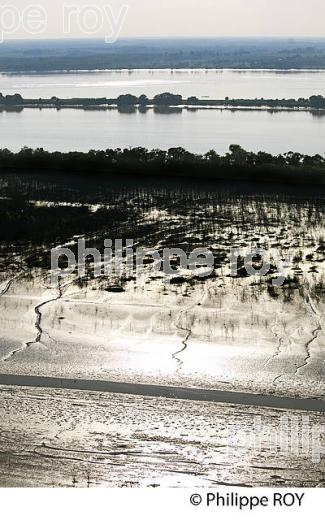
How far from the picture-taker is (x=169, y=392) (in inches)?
206

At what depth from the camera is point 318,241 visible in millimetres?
8836

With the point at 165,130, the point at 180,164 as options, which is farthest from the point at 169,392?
the point at 165,130

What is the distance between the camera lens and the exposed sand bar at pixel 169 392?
16.5 feet

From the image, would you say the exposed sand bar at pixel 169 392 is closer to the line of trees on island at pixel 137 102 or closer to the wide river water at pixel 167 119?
the wide river water at pixel 167 119

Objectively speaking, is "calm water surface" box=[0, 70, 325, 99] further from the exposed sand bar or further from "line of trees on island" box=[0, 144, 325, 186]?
the exposed sand bar

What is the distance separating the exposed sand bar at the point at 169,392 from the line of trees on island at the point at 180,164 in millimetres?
6582

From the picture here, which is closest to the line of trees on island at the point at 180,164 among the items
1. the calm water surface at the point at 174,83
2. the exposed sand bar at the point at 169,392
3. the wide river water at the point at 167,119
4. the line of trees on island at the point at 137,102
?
the wide river water at the point at 167,119

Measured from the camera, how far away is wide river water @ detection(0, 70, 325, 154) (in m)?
19.2

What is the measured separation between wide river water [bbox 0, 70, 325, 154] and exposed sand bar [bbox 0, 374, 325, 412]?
12.0 meters

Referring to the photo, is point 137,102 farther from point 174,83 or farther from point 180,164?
point 180,164

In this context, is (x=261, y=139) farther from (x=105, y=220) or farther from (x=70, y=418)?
(x=70, y=418)

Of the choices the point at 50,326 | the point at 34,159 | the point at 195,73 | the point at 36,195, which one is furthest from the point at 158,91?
the point at 50,326

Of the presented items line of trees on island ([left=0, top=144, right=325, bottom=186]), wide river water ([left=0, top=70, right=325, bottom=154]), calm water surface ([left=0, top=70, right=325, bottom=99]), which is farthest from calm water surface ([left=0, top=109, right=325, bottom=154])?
calm water surface ([left=0, top=70, right=325, bottom=99])

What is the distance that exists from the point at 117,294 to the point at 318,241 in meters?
2.49
